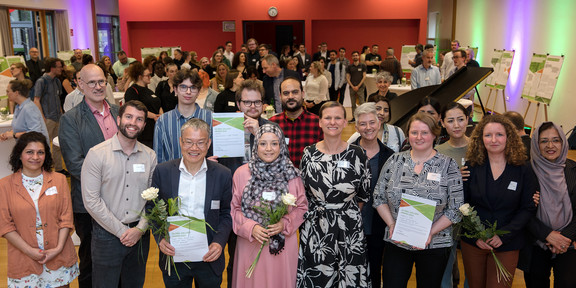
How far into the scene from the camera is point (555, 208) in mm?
3320

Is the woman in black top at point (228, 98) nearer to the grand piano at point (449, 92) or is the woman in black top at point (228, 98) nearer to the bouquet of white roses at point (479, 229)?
the grand piano at point (449, 92)

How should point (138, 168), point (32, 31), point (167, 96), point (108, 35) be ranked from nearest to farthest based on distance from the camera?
point (138, 168)
point (167, 96)
point (32, 31)
point (108, 35)

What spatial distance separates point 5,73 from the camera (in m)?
9.98

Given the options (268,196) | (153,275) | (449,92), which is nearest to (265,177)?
(268,196)

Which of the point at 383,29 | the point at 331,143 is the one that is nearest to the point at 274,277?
the point at 331,143

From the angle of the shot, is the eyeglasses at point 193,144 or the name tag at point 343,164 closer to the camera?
the eyeglasses at point 193,144

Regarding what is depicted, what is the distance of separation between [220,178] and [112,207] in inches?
29.0

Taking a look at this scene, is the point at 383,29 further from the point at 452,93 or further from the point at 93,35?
the point at 452,93

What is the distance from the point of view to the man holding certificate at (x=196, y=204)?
2.94 m

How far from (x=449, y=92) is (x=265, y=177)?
3812 millimetres

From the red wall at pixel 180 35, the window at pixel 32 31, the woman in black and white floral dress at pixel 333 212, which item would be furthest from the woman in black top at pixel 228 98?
the red wall at pixel 180 35

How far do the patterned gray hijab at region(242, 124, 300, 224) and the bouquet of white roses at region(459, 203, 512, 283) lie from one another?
3.70ft

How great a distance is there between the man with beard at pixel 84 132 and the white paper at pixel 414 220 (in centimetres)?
216

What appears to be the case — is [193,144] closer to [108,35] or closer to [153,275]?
[153,275]
